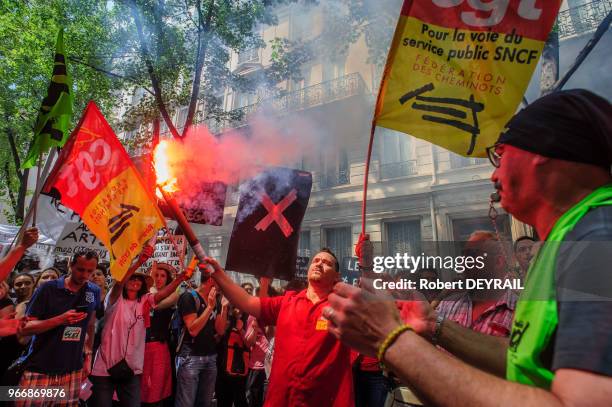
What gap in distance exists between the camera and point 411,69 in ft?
9.33

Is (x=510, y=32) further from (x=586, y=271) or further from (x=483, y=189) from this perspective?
(x=483, y=189)

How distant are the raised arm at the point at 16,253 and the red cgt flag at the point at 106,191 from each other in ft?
1.44

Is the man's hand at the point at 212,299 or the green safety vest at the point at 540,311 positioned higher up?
the green safety vest at the point at 540,311

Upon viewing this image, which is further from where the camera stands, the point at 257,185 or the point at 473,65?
the point at 257,185

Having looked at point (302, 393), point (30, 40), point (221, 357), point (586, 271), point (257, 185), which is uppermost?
point (30, 40)

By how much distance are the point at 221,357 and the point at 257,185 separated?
2.94 m

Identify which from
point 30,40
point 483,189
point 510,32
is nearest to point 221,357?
point 510,32

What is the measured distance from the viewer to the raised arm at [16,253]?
340 centimetres

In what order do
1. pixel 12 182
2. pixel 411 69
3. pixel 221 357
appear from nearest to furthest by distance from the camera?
pixel 411 69, pixel 221 357, pixel 12 182

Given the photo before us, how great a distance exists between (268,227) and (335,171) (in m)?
10.9

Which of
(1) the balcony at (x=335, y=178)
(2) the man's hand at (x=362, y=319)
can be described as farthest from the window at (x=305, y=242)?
(2) the man's hand at (x=362, y=319)

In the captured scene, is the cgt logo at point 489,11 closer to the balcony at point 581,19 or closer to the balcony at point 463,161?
the balcony at point 463,161

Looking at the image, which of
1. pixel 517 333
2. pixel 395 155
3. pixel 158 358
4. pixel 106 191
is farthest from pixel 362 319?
pixel 395 155

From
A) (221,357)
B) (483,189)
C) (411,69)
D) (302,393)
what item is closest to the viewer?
(302,393)
